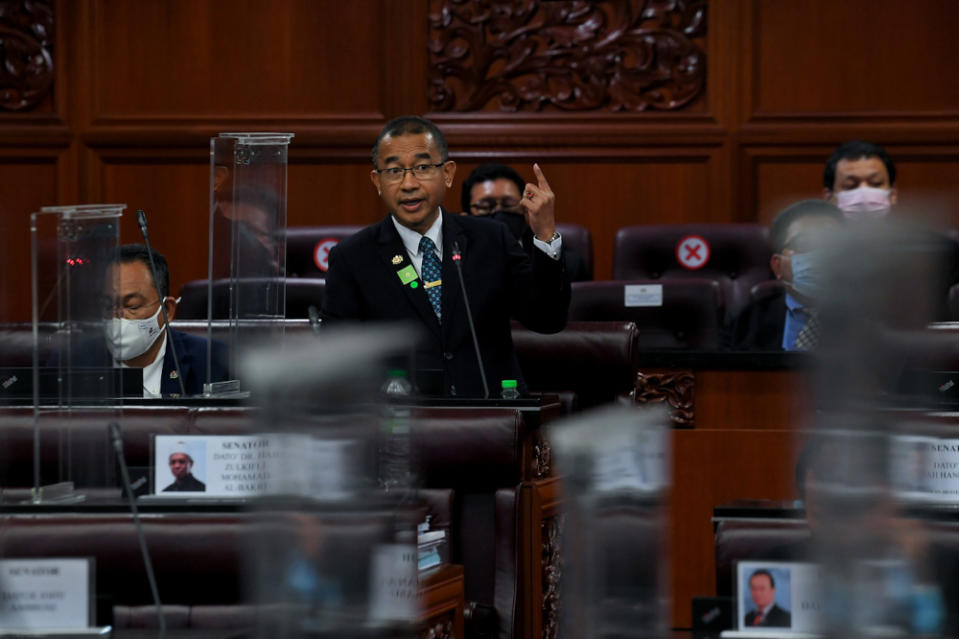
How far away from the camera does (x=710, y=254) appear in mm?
4191

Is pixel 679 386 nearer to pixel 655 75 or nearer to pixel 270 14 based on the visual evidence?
pixel 655 75

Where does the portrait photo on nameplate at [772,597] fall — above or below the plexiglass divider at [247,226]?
below

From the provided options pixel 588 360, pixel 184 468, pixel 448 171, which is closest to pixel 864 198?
pixel 588 360

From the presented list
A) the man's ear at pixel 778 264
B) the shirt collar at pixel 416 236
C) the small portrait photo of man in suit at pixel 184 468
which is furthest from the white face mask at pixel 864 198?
the small portrait photo of man in suit at pixel 184 468

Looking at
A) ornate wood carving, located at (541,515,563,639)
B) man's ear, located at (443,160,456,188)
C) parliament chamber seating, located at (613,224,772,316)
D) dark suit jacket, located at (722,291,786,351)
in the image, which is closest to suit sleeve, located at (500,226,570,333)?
man's ear, located at (443,160,456,188)

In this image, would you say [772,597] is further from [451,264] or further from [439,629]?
[451,264]

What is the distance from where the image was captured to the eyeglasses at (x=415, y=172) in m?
2.95

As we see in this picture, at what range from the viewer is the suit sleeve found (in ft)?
9.19

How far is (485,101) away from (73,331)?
366 centimetres

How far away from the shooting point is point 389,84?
5.11 meters

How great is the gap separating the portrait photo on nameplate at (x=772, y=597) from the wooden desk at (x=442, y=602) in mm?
578

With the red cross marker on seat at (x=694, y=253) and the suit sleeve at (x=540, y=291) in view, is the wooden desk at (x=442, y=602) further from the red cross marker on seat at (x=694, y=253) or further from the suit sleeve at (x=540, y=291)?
the red cross marker on seat at (x=694, y=253)

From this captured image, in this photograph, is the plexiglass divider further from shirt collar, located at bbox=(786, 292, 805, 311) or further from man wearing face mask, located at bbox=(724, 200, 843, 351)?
shirt collar, located at bbox=(786, 292, 805, 311)

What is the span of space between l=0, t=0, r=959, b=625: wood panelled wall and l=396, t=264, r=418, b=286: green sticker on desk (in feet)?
7.02
